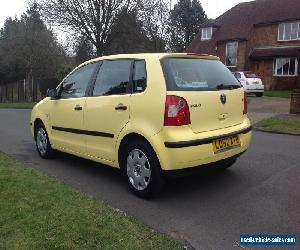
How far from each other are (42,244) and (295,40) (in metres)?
29.9

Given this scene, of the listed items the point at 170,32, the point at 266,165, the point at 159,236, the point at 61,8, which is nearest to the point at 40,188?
the point at 159,236

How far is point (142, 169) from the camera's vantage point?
475 centimetres

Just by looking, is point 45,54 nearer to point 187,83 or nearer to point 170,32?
point 170,32

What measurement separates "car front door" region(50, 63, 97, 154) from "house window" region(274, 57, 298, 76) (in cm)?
2560

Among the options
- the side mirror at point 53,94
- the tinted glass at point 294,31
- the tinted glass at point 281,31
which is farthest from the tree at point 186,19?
the side mirror at point 53,94

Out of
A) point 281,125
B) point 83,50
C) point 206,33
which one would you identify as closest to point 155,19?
point 206,33

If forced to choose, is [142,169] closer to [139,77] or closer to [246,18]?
[139,77]

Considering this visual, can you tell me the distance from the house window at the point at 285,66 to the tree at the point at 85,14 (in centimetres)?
1285

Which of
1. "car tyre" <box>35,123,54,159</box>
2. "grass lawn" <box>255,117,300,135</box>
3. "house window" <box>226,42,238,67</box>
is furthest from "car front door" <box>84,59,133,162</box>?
"house window" <box>226,42,238,67</box>

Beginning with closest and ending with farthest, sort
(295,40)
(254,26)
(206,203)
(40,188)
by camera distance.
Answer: (206,203) → (40,188) → (295,40) → (254,26)

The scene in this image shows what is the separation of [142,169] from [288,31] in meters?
28.7

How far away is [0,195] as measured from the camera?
15.4ft

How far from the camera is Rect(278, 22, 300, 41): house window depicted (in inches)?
1156

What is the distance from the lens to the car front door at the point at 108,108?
16.4 feet
